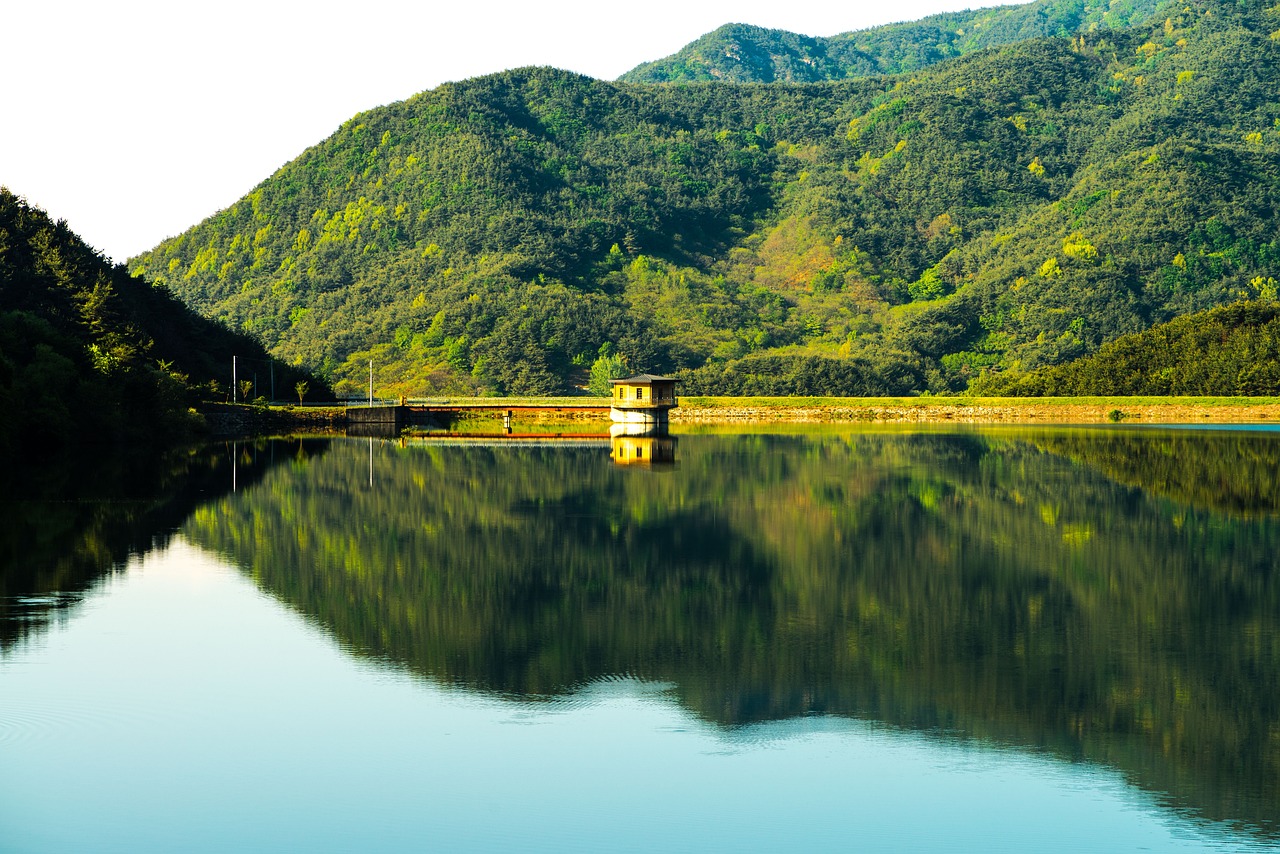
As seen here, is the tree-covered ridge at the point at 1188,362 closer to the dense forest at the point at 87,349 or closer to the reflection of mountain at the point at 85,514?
the dense forest at the point at 87,349

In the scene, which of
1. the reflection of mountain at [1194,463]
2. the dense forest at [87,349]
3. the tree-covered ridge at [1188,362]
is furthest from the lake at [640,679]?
the tree-covered ridge at [1188,362]

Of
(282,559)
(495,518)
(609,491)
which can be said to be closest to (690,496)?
(609,491)

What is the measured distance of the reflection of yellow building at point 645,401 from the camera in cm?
8219

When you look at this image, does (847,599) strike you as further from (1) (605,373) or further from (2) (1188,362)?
(1) (605,373)

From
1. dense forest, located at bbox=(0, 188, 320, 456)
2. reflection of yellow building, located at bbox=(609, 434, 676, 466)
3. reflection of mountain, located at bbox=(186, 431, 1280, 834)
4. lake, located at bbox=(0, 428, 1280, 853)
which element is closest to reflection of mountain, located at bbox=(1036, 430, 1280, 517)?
reflection of mountain, located at bbox=(186, 431, 1280, 834)

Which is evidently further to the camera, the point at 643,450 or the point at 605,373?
the point at 605,373

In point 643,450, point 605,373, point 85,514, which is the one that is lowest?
point 643,450

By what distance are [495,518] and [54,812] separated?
19674mm

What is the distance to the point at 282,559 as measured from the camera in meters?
24.4

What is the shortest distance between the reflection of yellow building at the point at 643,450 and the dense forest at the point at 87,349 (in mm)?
22548

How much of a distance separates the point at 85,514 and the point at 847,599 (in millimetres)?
19071

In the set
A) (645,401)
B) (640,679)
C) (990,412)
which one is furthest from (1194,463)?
(990,412)

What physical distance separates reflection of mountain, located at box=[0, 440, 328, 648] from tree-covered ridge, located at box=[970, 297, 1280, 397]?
75.9m

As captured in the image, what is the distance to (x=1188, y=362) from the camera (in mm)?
105312
